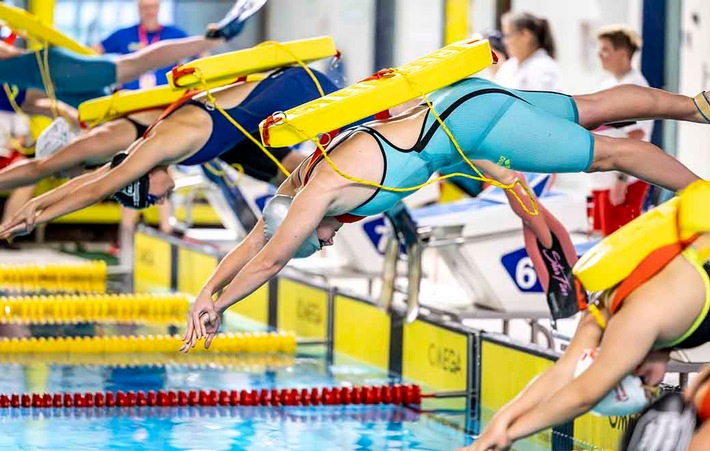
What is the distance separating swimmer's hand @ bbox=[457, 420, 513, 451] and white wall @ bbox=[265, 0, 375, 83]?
35.9 ft

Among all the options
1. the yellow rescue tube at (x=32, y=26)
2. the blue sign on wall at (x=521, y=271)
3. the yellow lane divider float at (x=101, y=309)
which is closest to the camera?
the yellow rescue tube at (x=32, y=26)

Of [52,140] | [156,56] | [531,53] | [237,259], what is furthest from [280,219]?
[531,53]

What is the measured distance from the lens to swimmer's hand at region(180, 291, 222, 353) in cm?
421

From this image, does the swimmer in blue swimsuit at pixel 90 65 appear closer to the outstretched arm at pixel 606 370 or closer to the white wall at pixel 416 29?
the outstretched arm at pixel 606 370

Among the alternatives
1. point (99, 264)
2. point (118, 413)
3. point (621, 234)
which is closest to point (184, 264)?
point (99, 264)

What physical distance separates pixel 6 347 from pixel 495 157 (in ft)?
12.6

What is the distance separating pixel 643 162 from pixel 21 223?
246 centimetres

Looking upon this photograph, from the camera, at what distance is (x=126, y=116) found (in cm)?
616

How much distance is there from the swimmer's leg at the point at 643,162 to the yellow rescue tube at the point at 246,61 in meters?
1.59

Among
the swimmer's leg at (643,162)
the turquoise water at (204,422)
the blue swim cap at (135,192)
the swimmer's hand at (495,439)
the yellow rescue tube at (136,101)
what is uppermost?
the yellow rescue tube at (136,101)

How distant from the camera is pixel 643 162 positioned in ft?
14.9

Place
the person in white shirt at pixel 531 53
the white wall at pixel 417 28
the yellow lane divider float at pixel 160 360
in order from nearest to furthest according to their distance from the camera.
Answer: the yellow lane divider float at pixel 160 360 → the person in white shirt at pixel 531 53 → the white wall at pixel 417 28

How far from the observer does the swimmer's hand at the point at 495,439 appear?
3355 millimetres

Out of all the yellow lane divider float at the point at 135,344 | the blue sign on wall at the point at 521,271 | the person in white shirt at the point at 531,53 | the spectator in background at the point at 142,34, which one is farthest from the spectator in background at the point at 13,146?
the blue sign on wall at the point at 521,271
